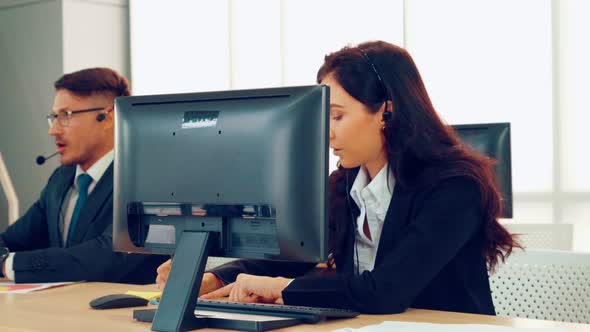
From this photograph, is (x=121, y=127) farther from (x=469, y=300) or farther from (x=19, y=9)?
(x=19, y=9)

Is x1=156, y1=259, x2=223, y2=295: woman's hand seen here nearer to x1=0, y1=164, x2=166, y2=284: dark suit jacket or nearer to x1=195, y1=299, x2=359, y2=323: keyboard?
x1=195, y1=299, x2=359, y2=323: keyboard

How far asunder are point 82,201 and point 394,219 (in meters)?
1.30

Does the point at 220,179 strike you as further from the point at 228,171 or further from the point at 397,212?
the point at 397,212

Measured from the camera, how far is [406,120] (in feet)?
6.90

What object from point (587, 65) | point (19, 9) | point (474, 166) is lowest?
point (474, 166)

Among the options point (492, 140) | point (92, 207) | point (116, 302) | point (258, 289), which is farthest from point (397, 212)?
point (492, 140)

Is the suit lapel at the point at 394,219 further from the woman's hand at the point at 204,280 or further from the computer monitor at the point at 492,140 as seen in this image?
the computer monitor at the point at 492,140

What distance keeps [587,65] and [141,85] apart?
2.88 m

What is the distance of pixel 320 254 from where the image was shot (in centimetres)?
170

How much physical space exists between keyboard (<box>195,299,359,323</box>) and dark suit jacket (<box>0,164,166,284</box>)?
0.76 metres

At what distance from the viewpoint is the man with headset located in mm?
2623

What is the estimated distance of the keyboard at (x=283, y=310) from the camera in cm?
177

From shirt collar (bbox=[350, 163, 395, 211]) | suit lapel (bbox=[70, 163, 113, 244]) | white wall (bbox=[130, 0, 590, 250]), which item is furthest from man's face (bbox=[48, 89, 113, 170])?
white wall (bbox=[130, 0, 590, 250])

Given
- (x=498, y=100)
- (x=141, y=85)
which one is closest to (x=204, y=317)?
(x=498, y=100)
